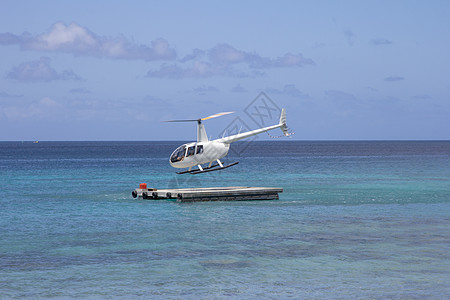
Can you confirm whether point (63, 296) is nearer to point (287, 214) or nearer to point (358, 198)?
point (287, 214)

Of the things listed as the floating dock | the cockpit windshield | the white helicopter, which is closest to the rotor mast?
the white helicopter

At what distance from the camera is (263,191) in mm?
40094

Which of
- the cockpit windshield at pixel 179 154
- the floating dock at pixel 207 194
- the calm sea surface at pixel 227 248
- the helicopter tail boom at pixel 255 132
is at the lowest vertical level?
the calm sea surface at pixel 227 248

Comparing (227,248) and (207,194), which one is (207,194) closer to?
(207,194)

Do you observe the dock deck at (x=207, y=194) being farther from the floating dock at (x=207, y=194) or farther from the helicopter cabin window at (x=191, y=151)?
the helicopter cabin window at (x=191, y=151)

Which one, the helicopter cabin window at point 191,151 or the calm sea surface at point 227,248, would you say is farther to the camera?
the helicopter cabin window at point 191,151

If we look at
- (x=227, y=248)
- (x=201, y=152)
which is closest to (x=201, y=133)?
(x=201, y=152)

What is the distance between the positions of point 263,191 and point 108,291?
2344 centimetres

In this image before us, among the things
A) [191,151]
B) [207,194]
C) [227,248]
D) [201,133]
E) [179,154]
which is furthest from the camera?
[207,194]

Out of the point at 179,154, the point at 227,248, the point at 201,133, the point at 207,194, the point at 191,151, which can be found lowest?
the point at 227,248

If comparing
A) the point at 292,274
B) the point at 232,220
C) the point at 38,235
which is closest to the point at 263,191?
the point at 232,220

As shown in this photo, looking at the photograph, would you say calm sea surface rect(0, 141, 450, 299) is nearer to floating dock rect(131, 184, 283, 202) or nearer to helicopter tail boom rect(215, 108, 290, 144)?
floating dock rect(131, 184, 283, 202)

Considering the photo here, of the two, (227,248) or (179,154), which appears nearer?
(227,248)

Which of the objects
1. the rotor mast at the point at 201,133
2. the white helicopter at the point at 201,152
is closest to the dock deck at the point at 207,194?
the white helicopter at the point at 201,152
